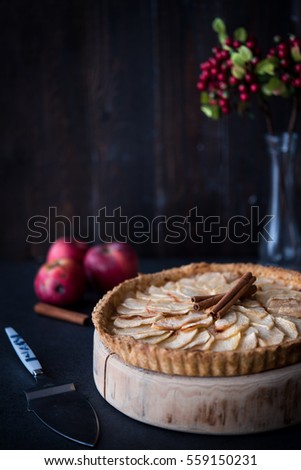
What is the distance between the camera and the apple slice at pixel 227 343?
1.80 meters

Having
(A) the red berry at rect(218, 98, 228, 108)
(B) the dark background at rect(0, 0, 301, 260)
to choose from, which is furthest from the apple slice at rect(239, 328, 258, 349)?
(B) the dark background at rect(0, 0, 301, 260)

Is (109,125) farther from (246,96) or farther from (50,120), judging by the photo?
(246,96)

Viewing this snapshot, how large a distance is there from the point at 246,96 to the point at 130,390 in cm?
134

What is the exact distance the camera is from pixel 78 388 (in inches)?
80.0

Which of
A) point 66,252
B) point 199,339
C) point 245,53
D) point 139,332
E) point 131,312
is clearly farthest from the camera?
point 66,252

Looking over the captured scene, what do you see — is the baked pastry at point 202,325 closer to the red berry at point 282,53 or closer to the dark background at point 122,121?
the red berry at point 282,53

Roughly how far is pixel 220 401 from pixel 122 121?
1964 millimetres

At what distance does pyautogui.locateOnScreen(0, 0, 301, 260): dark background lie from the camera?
3.22 meters

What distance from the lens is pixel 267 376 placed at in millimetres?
1751

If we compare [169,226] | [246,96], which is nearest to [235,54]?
[246,96]

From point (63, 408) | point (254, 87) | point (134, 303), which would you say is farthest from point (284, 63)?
point (63, 408)

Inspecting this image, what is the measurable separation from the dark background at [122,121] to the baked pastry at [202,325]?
1113 millimetres

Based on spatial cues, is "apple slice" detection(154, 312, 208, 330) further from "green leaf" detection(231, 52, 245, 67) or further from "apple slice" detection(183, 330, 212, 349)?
"green leaf" detection(231, 52, 245, 67)

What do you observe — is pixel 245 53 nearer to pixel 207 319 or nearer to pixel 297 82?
pixel 297 82
